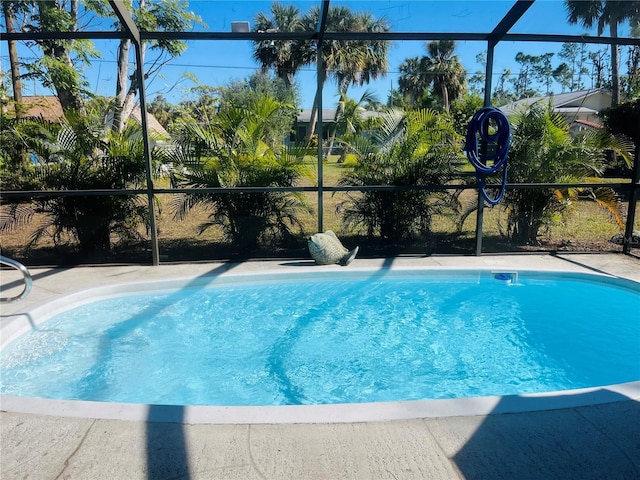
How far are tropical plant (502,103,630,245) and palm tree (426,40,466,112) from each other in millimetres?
23257

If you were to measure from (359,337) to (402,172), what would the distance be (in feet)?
10.0

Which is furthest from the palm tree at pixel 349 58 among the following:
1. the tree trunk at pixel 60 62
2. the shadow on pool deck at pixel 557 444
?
the shadow on pool deck at pixel 557 444

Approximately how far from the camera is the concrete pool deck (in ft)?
7.30

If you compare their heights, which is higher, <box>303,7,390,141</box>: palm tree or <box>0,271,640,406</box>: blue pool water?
<box>303,7,390,141</box>: palm tree

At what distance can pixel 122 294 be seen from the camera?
17.7 ft

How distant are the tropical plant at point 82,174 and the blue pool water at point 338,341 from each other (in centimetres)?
176

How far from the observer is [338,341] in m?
4.62

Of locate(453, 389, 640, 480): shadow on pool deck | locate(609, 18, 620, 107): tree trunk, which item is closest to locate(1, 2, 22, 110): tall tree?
locate(453, 389, 640, 480): shadow on pool deck

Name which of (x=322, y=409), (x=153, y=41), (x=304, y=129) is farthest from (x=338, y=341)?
(x=153, y=41)

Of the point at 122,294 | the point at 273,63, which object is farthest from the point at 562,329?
the point at 273,63

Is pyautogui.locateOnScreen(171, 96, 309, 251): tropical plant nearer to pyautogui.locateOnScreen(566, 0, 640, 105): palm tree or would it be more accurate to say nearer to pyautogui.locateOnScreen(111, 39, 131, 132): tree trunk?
pyautogui.locateOnScreen(111, 39, 131, 132): tree trunk

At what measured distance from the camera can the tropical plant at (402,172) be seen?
6.80m

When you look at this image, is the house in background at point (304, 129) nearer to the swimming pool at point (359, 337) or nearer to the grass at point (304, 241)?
the grass at point (304, 241)

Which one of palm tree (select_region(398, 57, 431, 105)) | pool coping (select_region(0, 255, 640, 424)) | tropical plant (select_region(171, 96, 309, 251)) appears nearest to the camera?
pool coping (select_region(0, 255, 640, 424))
